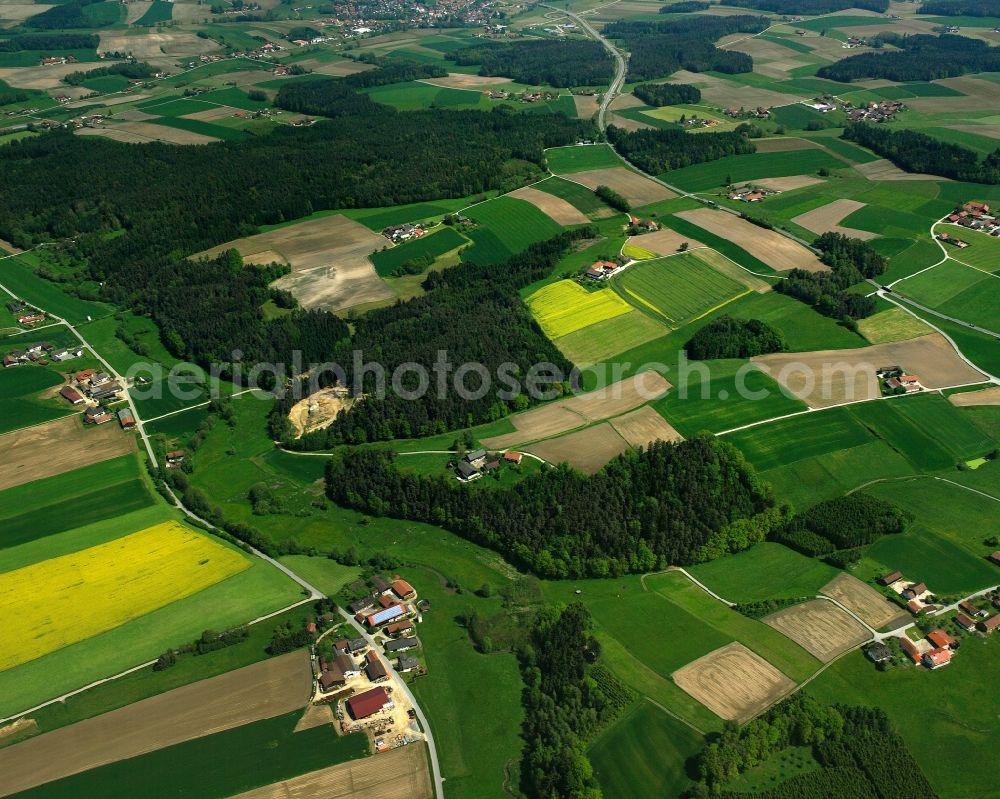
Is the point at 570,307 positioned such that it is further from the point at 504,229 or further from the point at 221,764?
the point at 221,764

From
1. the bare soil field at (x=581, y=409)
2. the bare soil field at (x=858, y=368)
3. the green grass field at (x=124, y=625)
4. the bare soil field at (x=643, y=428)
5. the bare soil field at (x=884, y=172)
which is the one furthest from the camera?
the bare soil field at (x=884, y=172)

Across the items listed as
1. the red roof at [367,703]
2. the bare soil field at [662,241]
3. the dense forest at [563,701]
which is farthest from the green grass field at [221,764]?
the bare soil field at [662,241]

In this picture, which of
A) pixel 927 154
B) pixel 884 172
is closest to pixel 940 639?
pixel 884 172

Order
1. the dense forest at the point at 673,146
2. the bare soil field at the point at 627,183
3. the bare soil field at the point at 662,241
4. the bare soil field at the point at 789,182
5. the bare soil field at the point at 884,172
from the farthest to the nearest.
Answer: the dense forest at the point at 673,146 < the bare soil field at the point at 884,172 < the bare soil field at the point at 789,182 < the bare soil field at the point at 627,183 < the bare soil field at the point at 662,241

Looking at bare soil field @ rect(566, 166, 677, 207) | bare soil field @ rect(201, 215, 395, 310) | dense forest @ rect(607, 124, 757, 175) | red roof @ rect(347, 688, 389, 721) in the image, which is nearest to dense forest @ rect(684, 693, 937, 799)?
red roof @ rect(347, 688, 389, 721)

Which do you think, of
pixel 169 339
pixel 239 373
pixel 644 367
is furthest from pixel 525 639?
pixel 169 339

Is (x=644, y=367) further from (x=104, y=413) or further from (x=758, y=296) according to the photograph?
(x=104, y=413)

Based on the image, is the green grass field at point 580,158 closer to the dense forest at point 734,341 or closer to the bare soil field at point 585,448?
the dense forest at point 734,341
